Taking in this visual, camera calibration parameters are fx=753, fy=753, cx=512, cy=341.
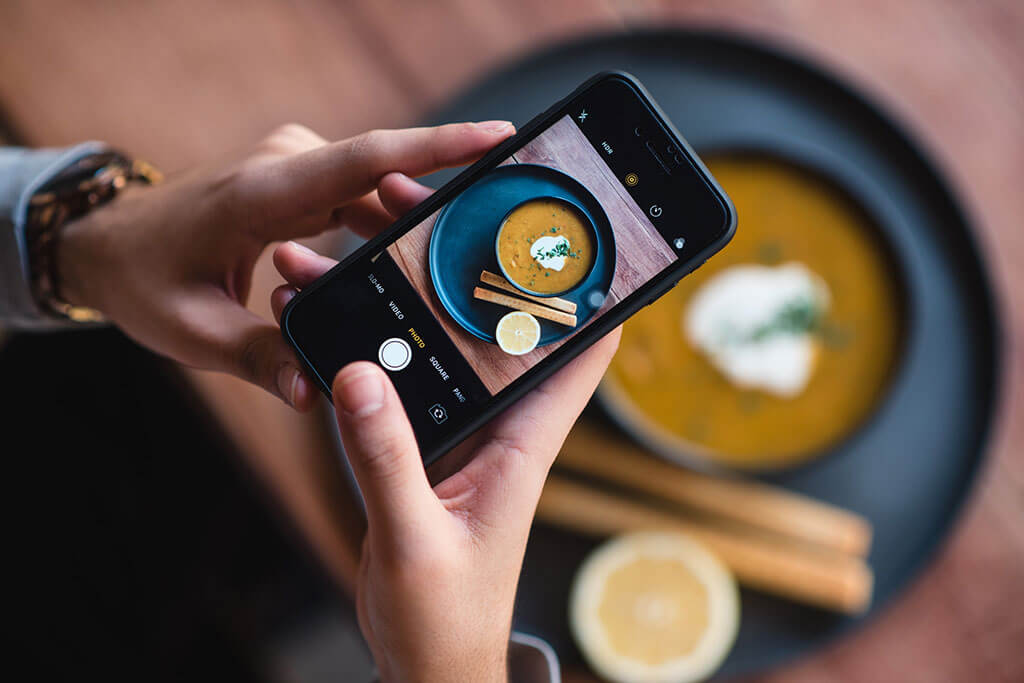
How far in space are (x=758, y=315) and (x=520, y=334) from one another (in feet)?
1.68

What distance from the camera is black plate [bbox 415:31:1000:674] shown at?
0.91 metres

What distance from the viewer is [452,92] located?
3.17ft

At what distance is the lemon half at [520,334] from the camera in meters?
0.53

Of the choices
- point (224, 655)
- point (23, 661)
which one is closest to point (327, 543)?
point (224, 655)

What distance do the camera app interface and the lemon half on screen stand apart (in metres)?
0.43

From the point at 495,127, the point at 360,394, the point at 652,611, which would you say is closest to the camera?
the point at 360,394

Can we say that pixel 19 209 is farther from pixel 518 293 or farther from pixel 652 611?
pixel 652 611

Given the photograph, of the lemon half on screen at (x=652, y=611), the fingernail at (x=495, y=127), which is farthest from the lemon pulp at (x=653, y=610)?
the fingernail at (x=495, y=127)

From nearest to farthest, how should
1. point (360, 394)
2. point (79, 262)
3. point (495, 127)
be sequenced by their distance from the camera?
point (360, 394), point (495, 127), point (79, 262)

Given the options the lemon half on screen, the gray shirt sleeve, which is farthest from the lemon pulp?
the gray shirt sleeve

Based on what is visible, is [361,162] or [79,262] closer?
[361,162]

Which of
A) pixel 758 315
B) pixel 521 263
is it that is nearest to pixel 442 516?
pixel 521 263

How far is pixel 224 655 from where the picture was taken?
1.24 m

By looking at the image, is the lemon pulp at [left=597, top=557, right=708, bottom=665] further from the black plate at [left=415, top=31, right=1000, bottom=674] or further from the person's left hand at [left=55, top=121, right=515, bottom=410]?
the person's left hand at [left=55, top=121, right=515, bottom=410]
